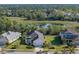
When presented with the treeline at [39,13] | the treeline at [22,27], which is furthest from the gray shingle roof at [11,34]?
the treeline at [39,13]

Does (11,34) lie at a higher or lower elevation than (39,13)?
lower

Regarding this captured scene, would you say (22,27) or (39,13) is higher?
(39,13)

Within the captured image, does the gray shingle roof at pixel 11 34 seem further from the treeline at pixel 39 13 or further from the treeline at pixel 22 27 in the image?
the treeline at pixel 39 13

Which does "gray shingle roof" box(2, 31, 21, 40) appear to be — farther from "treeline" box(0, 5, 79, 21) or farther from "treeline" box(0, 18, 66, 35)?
"treeline" box(0, 5, 79, 21)

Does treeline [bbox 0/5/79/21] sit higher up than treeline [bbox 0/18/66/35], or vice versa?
treeline [bbox 0/5/79/21]

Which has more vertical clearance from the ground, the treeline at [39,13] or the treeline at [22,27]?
the treeline at [39,13]

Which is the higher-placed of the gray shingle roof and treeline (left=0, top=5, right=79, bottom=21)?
treeline (left=0, top=5, right=79, bottom=21)

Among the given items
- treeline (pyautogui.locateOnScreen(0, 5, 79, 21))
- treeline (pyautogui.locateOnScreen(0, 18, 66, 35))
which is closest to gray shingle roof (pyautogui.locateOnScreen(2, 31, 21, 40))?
treeline (pyautogui.locateOnScreen(0, 18, 66, 35))

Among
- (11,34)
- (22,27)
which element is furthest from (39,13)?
(11,34)

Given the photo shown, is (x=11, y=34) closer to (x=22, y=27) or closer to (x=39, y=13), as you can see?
(x=22, y=27)

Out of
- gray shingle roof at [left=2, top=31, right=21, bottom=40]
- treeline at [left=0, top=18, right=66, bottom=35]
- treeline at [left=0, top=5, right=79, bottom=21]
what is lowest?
gray shingle roof at [left=2, top=31, right=21, bottom=40]
